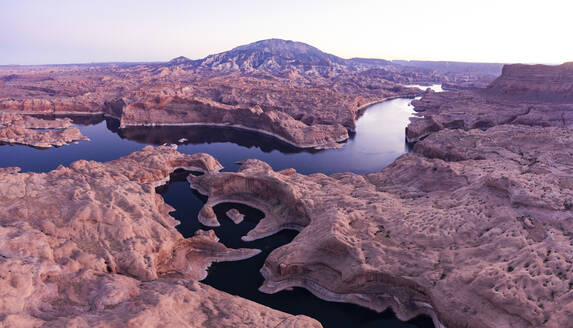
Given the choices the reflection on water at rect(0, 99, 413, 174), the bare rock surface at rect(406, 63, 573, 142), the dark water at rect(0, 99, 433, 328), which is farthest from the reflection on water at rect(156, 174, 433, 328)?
the bare rock surface at rect(406, 63, 573, 142)

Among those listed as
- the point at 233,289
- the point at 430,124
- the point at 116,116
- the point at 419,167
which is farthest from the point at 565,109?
the point at 116,116

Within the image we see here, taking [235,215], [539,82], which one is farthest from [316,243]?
[539,82]

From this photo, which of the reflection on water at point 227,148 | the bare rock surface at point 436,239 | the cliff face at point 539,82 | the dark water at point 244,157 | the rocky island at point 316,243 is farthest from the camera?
the cliff face at point 539,82

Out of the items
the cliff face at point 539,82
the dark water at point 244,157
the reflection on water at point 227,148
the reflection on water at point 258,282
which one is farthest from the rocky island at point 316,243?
the cliff face at point 539,82

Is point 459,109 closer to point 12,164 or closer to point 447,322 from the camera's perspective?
point 447,322

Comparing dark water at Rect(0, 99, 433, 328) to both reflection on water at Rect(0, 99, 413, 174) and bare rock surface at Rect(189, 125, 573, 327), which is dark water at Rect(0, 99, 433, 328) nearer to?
reflection on water at Rect(0, 99, 413, 174)

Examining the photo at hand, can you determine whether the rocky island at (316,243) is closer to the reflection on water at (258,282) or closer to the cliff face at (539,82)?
the reflection on water at (258,282)
